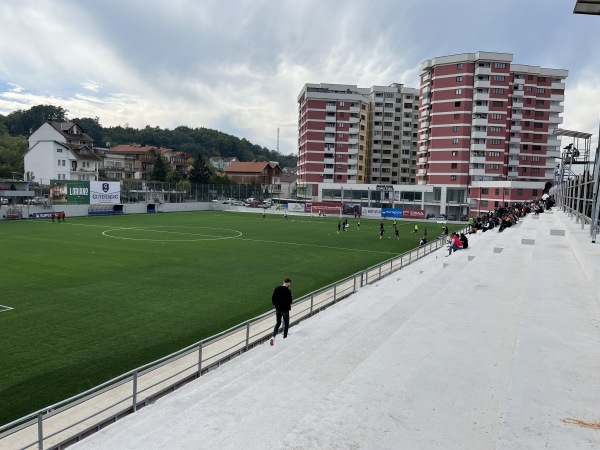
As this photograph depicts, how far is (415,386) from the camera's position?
309 inches

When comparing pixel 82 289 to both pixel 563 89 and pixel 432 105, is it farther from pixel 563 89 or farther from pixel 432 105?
pixel 563 89

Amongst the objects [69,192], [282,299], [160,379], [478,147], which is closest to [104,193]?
[69,192]

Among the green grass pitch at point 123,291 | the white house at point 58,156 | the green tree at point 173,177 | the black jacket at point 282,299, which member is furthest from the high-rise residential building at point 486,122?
the black jacket at point 282,299

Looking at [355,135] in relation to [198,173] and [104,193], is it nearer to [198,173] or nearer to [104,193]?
[198,173]

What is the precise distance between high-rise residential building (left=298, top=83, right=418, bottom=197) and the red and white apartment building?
0.80 feet

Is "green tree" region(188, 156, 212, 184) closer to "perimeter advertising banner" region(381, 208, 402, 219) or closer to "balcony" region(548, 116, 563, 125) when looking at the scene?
"perimeter advertising banner" region(381, 208, 402, 219)

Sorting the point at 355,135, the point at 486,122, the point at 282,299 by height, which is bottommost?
the point at 282,299

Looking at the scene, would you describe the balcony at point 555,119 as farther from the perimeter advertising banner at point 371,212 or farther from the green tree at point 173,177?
the green tree at point 173,177

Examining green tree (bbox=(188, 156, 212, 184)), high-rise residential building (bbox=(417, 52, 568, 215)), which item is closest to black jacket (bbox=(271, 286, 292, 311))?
high-rise residential building (bbox=(417, 52, 568, 215))

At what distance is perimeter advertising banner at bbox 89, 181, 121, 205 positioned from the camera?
7094cm

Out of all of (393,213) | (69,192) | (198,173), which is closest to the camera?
(69,192)

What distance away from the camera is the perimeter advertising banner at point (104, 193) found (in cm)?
7094

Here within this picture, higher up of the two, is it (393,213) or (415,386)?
(393,213)

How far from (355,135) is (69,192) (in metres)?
64.5
